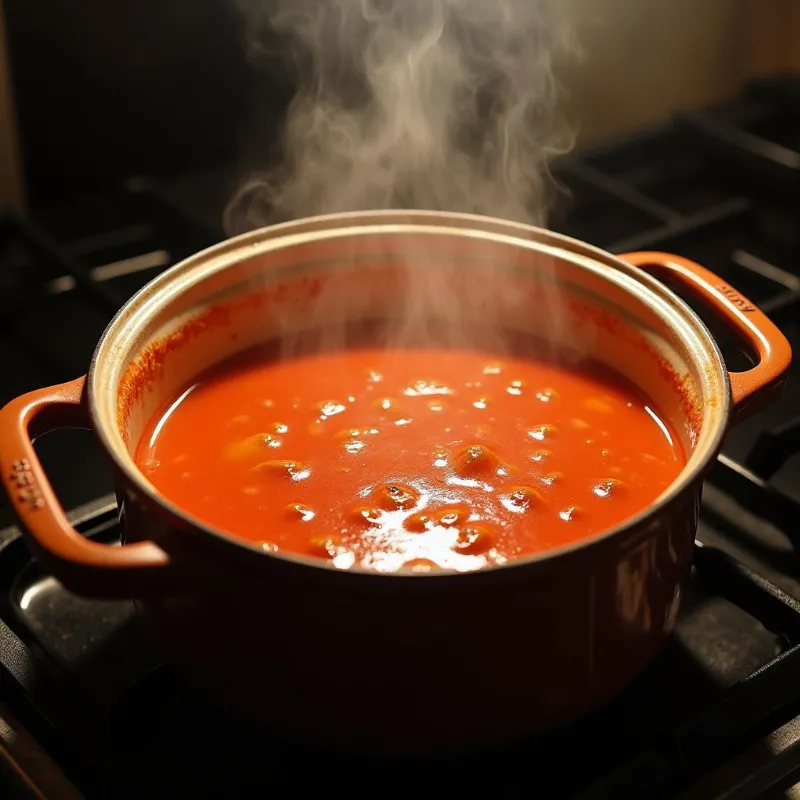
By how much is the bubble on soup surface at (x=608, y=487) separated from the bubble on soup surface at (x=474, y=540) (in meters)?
0.10

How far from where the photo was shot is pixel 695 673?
2.54 feet

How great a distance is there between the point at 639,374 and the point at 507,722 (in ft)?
1.23

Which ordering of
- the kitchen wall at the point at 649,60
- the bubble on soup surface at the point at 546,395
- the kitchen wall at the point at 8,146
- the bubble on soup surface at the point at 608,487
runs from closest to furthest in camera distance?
the bubble on soup surface at the point at 608,487, the bubble on soup surface at the point at 546,395, the kitchen wall at the point at 8,146, the kitchen wall at the point at 649,60

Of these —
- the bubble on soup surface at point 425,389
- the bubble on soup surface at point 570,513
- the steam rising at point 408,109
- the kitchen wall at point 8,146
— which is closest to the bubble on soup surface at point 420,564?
the bubble on soup surface at point 570,513

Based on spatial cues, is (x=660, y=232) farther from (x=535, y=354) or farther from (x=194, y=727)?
(x=194, y=727)

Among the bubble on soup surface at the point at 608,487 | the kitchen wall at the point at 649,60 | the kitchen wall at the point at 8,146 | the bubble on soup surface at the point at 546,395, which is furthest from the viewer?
the kitchen wall at the point at 649,60

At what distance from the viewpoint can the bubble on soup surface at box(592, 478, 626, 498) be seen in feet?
2.56

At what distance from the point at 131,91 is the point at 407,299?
652 mm

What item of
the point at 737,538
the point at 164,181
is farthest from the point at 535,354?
the point at 164,181

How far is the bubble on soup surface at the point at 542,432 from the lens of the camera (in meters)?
0.85

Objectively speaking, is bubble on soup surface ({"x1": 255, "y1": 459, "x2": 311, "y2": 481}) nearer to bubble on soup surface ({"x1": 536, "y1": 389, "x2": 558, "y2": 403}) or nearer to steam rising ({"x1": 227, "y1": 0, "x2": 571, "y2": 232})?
bubble on soup surface ({"x1": 536, "y1": 389, "x2": 558, "y2": 403})

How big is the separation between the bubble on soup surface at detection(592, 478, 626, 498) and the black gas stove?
11cm

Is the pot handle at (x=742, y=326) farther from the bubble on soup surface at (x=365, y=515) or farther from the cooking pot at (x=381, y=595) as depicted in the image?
the bubble on soup surface at (x=365, y=515)

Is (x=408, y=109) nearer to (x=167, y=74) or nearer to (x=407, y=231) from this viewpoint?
(x=167, y=74)
